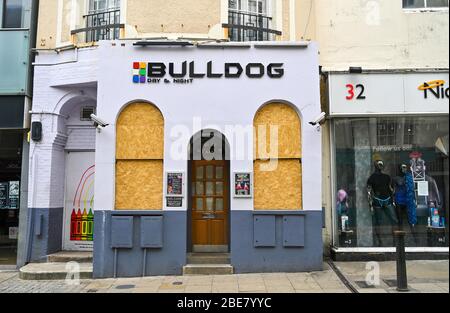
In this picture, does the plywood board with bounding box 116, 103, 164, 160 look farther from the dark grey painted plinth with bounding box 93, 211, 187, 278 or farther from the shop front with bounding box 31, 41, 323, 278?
the dark grey painted plinth with bounding box 93, 211, 187, 278

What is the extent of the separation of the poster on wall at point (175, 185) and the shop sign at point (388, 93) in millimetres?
3880

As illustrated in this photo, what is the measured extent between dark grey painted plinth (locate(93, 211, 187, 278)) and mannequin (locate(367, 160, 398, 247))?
14.9 feet

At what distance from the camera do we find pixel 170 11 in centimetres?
952

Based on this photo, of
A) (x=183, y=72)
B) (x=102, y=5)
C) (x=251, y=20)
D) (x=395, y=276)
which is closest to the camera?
(x=395, y=276)

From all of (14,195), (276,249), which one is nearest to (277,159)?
(276,249)

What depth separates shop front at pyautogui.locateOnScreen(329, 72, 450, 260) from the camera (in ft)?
31.3

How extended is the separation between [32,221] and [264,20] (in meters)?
7.34

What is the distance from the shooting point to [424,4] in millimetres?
10195

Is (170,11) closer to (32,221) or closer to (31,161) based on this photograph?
(31,161)

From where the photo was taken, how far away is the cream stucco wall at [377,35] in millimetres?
9969

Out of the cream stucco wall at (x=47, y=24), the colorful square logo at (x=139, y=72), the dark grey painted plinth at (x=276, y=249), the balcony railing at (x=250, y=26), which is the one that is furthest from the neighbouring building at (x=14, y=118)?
the dark grey painted plinth at (x=276, y=249)

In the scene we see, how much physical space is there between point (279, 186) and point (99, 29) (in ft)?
18.5

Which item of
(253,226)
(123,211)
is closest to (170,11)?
(123,211)

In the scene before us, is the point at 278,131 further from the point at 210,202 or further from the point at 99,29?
the point at 99,29
